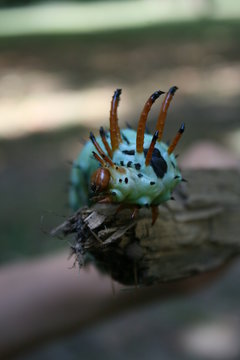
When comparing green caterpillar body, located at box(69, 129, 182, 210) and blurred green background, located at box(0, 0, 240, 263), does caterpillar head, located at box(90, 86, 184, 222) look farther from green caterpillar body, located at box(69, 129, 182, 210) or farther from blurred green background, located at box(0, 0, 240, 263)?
blurred green background, located at box(0, 0, 240, 263)

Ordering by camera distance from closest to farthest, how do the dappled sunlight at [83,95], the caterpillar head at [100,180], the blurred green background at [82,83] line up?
the caterpillar head at [100,180] < the blurred green background at [82,83] < the dappled sunlight at [83,95]

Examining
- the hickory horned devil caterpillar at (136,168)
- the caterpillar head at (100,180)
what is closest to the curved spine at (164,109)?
the hickory horned devil caterpillar at (136,168)

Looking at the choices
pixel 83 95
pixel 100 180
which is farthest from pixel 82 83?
pixel 100 180

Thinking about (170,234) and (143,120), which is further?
(170,234)

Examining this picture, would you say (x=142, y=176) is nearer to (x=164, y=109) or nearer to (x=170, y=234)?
(x=164, y=109)

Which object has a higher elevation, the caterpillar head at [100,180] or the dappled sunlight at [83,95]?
the dappled sunlight at [83,95]

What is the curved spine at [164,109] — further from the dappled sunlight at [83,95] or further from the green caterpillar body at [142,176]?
the dappled sunlight at [83,95]

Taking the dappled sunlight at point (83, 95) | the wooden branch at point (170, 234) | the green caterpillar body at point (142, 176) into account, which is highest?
the dappled sunlight at point (83, 95)

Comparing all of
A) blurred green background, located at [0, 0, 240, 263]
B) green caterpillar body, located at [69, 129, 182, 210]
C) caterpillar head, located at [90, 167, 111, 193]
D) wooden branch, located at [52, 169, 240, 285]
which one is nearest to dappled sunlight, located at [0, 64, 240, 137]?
blurred green background, located at [0, 0, 240, 263]
